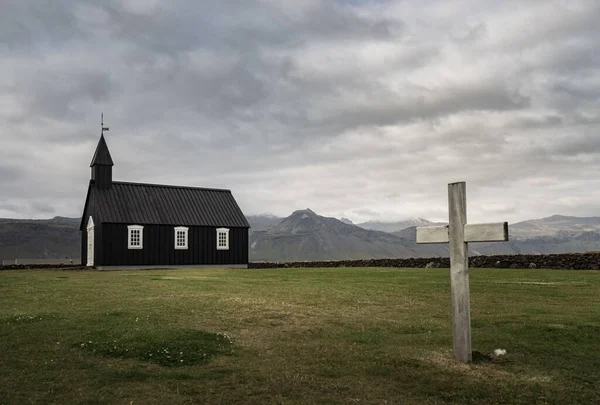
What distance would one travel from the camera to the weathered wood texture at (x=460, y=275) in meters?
10.3

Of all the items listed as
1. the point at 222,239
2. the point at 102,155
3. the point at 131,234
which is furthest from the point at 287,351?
the point at 102,155

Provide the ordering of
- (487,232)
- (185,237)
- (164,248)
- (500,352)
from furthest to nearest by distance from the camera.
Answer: (185,237), (164,248), (500,352), (487,232)

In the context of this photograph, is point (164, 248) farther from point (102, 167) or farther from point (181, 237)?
point (102, 167)

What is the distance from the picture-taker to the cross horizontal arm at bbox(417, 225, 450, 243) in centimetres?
1097

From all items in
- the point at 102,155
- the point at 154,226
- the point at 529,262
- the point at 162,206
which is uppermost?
the point at 102,155

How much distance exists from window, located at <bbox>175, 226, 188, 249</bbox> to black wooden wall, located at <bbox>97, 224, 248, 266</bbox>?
1.33 feet

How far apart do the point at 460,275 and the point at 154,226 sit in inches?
1733

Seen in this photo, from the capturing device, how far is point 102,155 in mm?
52469

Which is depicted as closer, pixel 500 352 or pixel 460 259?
pixel 460 259

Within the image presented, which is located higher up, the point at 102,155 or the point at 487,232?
the point at 102,155

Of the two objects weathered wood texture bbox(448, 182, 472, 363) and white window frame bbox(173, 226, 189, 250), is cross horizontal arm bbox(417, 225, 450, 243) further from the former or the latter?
white window frame bbox(173, 226, 189, 250)

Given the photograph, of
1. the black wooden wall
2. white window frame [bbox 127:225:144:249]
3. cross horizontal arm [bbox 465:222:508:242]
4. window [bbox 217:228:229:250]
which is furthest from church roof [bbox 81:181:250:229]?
cross horizontal arm [bbox 465:222:508:242]

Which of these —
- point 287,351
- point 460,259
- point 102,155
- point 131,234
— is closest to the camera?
point 460,259

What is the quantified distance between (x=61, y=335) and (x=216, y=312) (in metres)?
4.62
